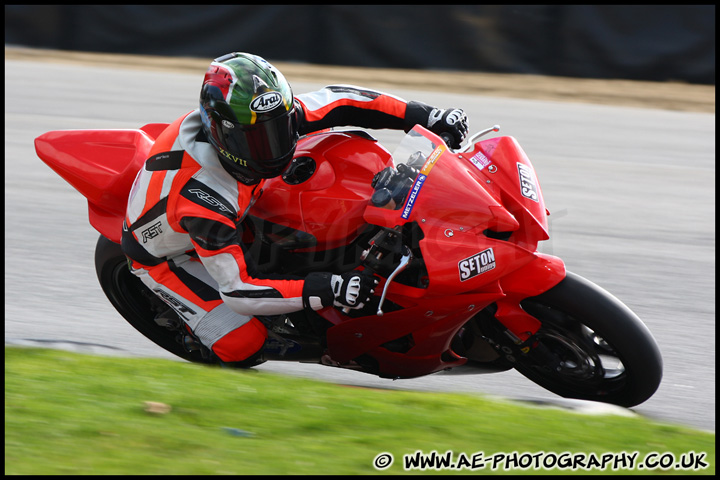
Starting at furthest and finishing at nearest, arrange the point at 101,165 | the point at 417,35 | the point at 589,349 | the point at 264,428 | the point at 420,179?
the point at 417,35, the point at 101,165, the point at 589,349, the point at 420,179, the point at 264,428

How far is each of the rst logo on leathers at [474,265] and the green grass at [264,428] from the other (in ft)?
1.72

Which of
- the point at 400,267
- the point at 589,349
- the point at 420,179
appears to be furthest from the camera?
the point at 589,349

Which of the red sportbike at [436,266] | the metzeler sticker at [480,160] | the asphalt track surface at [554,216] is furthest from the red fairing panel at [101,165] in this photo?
the metzeler sticker at [480,160]

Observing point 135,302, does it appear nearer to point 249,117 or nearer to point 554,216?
point 249,117

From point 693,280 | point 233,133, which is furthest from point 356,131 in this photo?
point 693,280

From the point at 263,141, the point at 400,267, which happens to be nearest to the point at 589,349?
the point at 400,267

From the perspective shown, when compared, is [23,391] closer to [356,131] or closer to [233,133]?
[233,133]

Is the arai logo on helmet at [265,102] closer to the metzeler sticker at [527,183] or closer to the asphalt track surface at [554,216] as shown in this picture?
the metzeler sticker at [527,183]

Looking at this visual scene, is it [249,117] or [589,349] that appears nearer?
[249,117]

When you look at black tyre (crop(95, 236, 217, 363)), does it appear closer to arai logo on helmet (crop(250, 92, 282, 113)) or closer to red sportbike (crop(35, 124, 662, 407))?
red sportbike (crop(35, 124, 662, 407))

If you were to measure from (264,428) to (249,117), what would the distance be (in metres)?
1.18

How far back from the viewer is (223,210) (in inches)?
134

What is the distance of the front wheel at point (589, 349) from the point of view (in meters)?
3.34

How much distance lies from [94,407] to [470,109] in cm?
801
